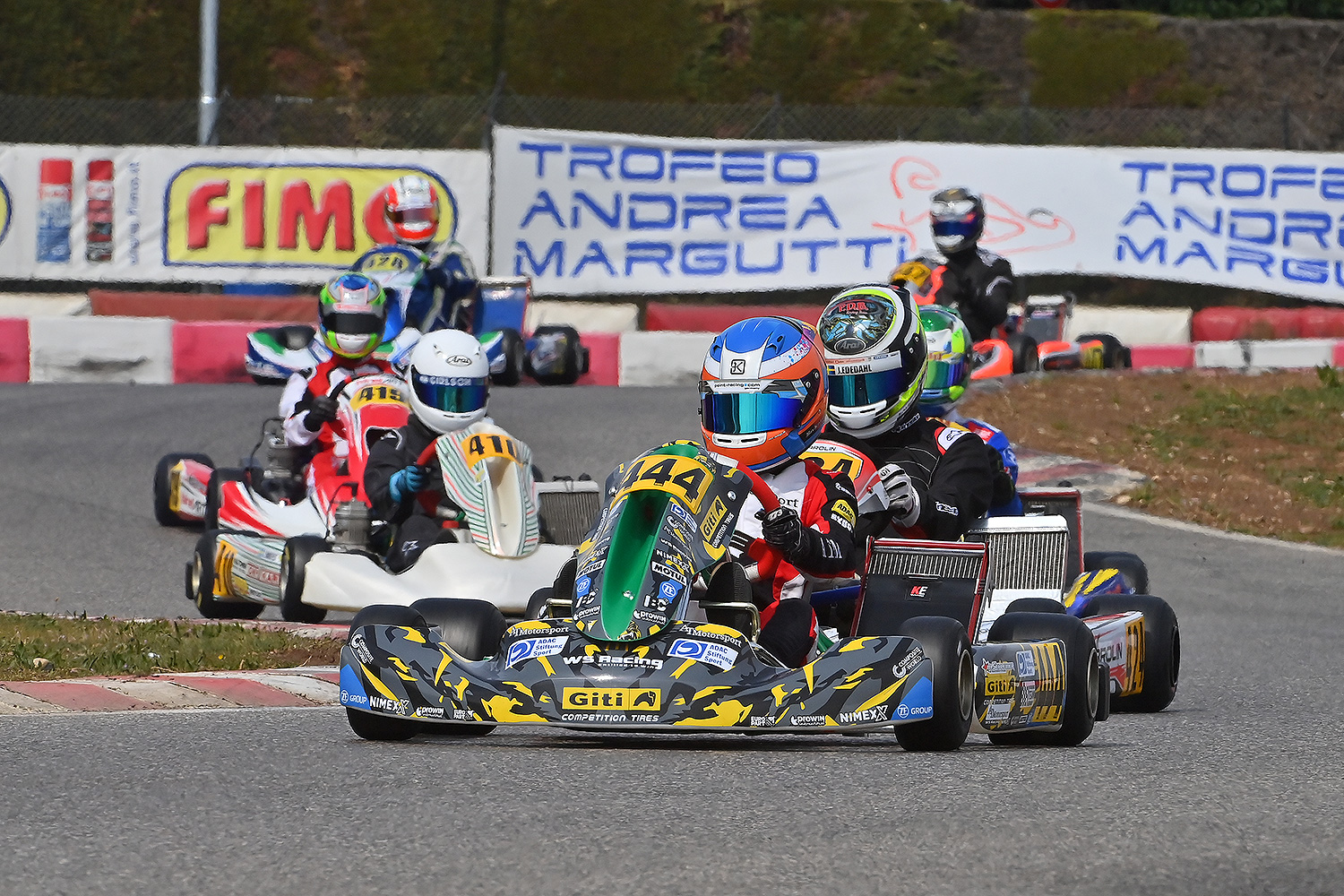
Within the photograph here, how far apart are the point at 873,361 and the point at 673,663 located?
2.22 meters

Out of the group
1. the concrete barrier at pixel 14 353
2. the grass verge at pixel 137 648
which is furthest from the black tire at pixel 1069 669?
the concrete barrier at pixel 14 353

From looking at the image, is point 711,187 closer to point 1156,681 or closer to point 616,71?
point 616,71

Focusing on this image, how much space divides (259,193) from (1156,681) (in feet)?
42.9

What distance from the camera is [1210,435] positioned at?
15.0 metres

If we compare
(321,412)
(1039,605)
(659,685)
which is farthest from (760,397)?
(321,412)

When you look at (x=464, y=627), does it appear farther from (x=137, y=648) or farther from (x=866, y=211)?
(x=866, y=211)

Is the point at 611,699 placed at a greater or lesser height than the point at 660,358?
lesser

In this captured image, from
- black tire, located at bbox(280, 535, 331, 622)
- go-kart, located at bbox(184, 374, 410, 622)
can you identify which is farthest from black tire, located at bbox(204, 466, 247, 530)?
black tire, located at bbox(280, 535, 331, 622)

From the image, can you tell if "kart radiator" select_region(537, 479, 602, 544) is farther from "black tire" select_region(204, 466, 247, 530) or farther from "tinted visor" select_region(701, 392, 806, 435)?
"tinted visor" select_region(701, 392, 806, 435)

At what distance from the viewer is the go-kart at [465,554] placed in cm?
890

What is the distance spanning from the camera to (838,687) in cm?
536

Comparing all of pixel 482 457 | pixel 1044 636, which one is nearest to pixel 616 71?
pixel 482 457

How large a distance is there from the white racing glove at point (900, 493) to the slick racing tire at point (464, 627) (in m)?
1.25

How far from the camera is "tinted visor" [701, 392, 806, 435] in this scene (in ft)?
20.5
